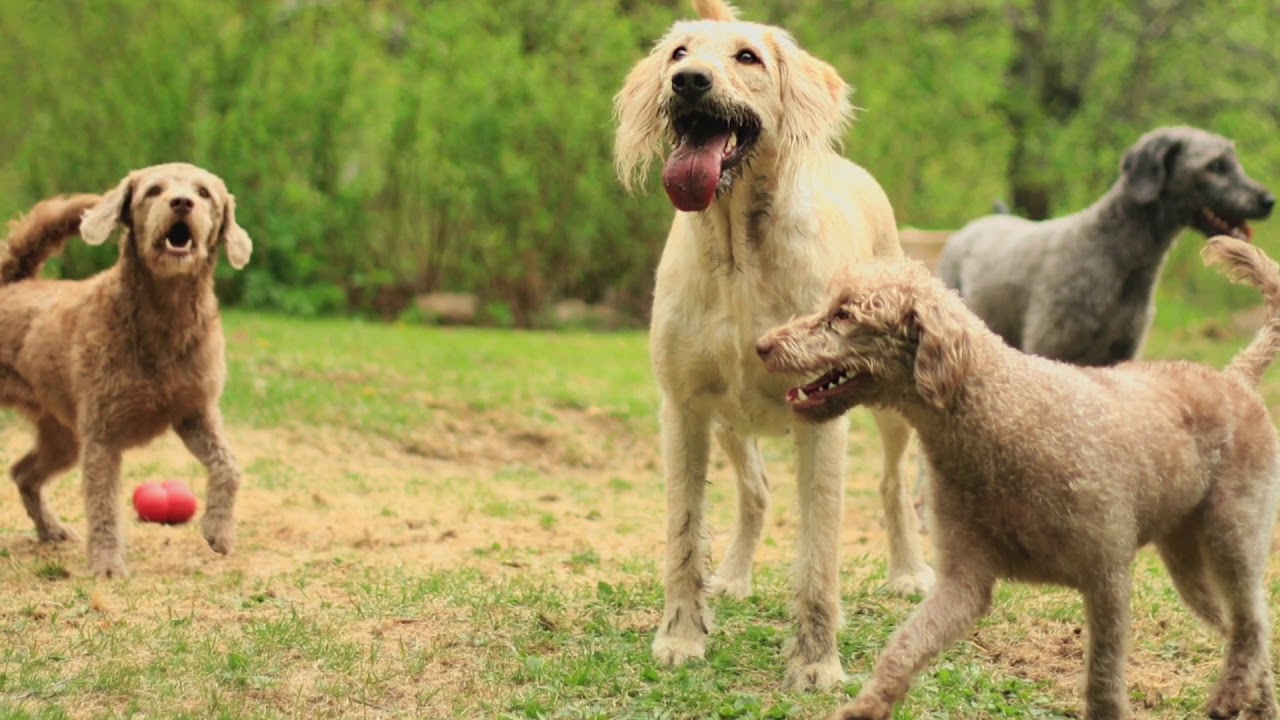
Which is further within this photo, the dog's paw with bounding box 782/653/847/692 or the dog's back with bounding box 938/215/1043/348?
the dog's back with bounding box 938/215/1043/348

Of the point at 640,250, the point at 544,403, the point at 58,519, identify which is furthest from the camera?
the point at 640,250

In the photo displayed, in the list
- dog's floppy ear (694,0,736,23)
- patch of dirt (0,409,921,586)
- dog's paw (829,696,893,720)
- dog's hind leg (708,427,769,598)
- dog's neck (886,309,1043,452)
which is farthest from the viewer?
patch of dirt (0,409,921,586)

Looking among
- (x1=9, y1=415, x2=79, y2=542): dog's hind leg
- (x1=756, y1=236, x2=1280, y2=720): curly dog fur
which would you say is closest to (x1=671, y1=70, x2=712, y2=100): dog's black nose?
(x1=756, y1=236, x2=1280, y2=720): curly dog fur

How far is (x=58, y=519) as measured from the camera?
762cm

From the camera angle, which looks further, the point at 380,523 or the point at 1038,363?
the point at 380,523

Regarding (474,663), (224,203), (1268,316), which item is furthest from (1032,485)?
(224,203)

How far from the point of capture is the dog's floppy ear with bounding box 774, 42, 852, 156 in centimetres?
536

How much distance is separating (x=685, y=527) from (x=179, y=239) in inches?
115

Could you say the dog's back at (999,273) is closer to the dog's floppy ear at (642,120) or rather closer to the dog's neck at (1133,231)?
the dog's neck at (1133,231)

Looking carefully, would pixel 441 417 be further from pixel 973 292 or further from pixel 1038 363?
pixel 1038 363

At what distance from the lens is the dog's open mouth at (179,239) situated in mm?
6762

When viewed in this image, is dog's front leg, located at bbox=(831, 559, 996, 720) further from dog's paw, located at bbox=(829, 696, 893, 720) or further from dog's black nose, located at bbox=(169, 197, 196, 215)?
dog's black nose, located at bbox=(169, 197, 196, 215)

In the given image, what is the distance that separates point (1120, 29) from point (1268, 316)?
699 inches

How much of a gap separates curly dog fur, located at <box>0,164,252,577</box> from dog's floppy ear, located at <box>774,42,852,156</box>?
2960 millimetres
